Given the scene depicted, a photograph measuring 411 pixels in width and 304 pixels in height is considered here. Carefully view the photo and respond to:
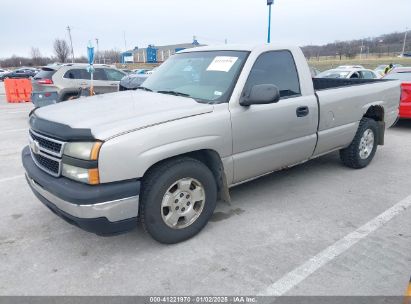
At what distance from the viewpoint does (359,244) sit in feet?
10.8

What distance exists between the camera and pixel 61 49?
85.4 meters

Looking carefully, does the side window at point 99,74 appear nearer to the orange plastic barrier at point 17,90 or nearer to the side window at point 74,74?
the side window at point 74,74

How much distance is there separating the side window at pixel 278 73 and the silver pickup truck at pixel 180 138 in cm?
1

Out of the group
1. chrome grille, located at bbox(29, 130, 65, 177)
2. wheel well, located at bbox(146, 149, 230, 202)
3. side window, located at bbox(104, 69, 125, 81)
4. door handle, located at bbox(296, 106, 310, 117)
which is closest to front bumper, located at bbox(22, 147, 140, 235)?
chrome grille, located at bbox(29, 130, 65, 177)

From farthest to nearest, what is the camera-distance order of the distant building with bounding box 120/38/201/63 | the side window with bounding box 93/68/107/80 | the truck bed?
the distant building with bounding box 120/38/201/63
the side window with bounding box 93/68/107/80
the truck bed

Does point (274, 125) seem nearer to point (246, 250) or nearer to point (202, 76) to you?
point (202, 76)

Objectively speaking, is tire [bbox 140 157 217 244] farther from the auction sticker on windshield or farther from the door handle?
the door handle

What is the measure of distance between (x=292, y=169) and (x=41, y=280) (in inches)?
151

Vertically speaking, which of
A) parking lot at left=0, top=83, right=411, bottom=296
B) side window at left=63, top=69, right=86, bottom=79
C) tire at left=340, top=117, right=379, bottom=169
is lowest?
parking lot at left=0, top=83, right=411, bottom=296

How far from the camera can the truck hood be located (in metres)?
2.84

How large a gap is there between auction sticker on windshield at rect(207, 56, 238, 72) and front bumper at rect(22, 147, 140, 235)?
163cm

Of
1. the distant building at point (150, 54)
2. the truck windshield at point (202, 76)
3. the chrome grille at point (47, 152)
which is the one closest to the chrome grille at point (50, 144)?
the chrome grille at point (47, 152)

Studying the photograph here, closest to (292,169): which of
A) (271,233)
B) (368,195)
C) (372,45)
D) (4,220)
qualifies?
(368,195)

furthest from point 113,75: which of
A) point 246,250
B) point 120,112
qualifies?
point 246,250
